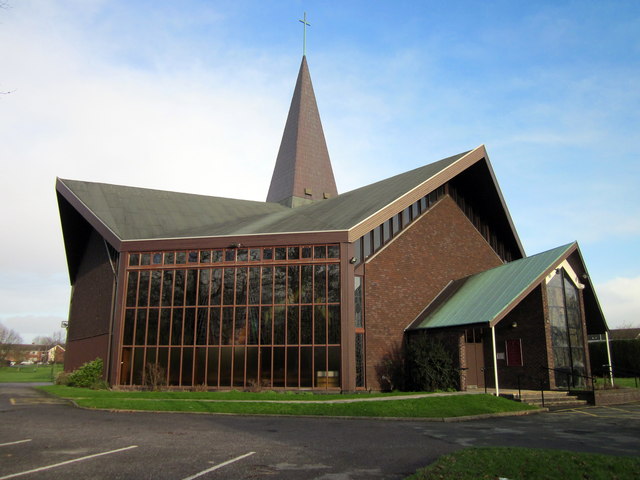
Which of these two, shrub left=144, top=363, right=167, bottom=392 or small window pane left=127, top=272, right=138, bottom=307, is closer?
shrub left=144, top=363, right=167, bottom=392

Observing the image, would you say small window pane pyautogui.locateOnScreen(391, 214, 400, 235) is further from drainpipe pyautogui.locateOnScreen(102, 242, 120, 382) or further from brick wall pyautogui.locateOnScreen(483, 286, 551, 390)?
drainpipe pyautogui.locateOnScreen(102, 242, 120, 382)

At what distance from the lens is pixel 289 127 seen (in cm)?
4709

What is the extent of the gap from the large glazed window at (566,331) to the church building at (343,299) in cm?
6

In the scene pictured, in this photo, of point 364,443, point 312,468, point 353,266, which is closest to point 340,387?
point 353,266

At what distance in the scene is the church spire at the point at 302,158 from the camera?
1701 inches

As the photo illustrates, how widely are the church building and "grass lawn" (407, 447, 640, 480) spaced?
10.7 m

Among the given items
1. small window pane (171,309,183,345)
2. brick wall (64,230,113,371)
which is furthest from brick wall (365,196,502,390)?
brick wall (64,230,113,371)

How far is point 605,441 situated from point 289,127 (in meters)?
39.5

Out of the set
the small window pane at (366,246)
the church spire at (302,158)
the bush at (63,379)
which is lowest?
the bush at (63,379)

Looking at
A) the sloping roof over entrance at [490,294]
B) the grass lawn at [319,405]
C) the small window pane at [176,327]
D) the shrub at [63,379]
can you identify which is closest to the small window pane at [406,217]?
the sloping roof over entrance at [490,294]

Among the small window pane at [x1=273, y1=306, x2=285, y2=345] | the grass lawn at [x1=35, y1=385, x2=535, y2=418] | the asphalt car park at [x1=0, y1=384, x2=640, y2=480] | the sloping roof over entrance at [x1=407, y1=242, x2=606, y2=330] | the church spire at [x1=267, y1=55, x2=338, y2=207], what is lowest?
the asphalt car park at [x1=0, y1=384, x2=640, y2=480]

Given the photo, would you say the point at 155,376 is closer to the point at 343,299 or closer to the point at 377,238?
the point at 343,299

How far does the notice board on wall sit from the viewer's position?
74.0 feet

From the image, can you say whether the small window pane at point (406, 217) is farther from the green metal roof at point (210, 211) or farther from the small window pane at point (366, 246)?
the small window pane at point (366, 246)
